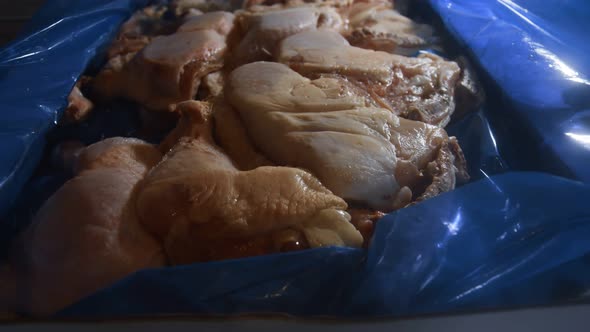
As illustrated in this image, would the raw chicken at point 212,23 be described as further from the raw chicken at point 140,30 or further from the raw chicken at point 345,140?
the raw chicken at point 345,140

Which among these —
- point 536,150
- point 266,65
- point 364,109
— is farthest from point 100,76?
point 536,150

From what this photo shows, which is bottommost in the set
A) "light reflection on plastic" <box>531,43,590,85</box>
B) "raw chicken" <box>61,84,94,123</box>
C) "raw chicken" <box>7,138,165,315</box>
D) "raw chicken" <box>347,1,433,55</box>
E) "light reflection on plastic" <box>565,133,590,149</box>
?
"raw chicken" <box>61,84,94,123</box>

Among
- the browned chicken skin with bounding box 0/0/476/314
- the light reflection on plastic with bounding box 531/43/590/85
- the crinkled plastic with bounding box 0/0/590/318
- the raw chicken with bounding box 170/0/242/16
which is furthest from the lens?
the raw chicken with bounding box 170/0/242/16

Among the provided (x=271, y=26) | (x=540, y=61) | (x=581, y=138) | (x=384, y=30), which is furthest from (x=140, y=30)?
(x=581, y=138)

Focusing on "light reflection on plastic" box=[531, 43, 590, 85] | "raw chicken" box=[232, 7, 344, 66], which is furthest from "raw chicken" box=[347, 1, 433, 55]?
"light reflection on plastic" box=[531, 43, 590, 85]

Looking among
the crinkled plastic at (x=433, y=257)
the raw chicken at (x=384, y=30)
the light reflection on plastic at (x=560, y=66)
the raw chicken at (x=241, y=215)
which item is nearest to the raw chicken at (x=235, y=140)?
the raw chicken at (x=241, y=215)

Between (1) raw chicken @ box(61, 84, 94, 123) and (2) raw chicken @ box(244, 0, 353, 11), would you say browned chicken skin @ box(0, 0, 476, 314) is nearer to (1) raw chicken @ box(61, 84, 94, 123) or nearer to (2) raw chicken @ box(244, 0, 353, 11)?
(1) raw chicken @ box(61, 84, 94, 123)

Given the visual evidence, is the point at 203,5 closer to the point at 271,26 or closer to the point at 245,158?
the point at 271,26

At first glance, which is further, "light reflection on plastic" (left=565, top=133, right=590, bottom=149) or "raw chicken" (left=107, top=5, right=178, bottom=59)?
"raw chicken" (left=107, top=5, right=178, bottom=59)
